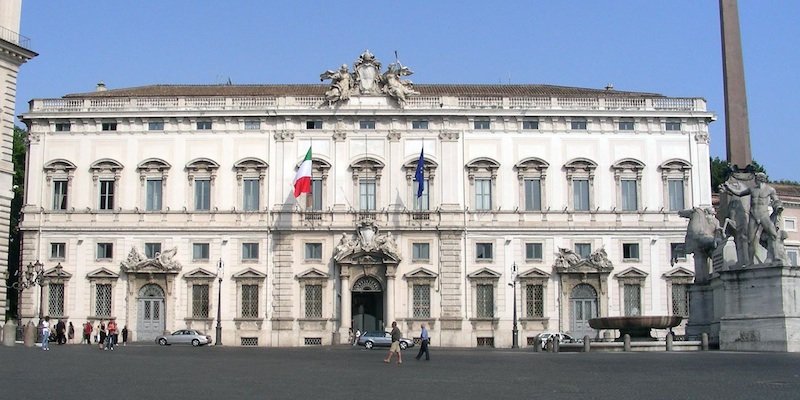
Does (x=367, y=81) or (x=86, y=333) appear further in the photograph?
(x=367, y=81)

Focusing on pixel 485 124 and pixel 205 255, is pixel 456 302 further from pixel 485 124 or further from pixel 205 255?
pixel 205 255

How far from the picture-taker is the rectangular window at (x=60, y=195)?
2277 inches

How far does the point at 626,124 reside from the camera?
57969 mm

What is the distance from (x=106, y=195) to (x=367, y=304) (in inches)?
650

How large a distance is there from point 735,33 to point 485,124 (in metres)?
27.6

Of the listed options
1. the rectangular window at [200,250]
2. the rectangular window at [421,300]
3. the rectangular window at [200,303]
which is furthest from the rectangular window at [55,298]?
the rectangular window at [421,300]

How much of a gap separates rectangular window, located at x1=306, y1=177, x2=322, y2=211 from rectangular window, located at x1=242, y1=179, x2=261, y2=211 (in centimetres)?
298

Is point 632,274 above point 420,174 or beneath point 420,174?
beneath

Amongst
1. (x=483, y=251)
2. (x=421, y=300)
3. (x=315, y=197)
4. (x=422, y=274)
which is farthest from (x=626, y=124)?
(x=315, y=197)

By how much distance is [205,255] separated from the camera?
57.1m

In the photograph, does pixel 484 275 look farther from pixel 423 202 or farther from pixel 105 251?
pixel 105 251

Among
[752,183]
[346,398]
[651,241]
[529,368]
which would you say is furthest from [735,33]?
[651,241]

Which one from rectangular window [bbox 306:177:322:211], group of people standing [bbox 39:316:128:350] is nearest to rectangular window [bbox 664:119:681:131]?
rectangular window [bbox 306:177:322:211]

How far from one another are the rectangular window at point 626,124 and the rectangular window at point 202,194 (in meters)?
24.2
